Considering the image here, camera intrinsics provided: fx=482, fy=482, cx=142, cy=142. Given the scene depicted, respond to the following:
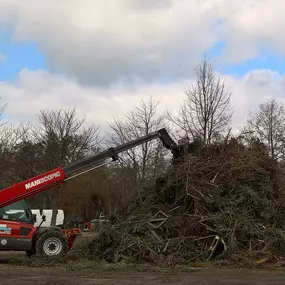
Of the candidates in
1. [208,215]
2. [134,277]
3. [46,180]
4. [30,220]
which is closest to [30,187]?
[46,180]

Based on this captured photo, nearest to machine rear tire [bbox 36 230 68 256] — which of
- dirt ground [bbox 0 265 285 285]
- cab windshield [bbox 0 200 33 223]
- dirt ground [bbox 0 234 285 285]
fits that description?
cab windshield [bbox 0 200 33 223]

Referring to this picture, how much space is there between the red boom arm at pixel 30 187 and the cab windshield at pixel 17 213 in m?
0.36

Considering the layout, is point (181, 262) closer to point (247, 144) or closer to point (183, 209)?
point (183, 209)

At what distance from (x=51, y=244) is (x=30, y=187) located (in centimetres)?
205

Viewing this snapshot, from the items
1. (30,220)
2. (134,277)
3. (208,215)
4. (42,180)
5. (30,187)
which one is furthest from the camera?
(30,220)

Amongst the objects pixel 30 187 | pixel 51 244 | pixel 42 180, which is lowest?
pixel 51 244

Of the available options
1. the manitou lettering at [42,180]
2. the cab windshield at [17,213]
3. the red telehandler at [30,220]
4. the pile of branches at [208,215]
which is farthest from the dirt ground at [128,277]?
the manitou lettering at [42,180]

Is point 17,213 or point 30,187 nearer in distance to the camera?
point 30,187

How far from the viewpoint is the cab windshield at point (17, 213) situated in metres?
16.1

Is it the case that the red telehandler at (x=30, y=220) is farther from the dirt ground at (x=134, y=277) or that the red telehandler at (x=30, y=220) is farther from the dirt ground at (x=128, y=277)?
the dirt ground at (x=134, y=277)

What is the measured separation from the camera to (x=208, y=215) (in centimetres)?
1555

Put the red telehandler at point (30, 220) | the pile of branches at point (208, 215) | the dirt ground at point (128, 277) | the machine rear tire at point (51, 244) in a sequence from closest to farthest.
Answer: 1. the dirt ground at point (128, 277)
2. the pile of branches at point (208, 215)
3. the red telehandler at point (30, 220)
4. the machine rear tire at point (51, 244)

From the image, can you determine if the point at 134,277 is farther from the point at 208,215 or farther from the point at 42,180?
the point at 42,180

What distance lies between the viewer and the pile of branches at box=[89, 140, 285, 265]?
14.9m
